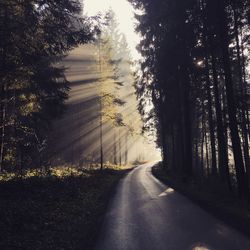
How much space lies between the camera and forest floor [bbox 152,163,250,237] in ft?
39.1

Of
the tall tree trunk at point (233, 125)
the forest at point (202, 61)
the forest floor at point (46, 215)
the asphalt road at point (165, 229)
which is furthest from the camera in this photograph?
the forest at point (202, 61)

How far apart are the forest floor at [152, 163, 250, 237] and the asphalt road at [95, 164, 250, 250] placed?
1.26 feet

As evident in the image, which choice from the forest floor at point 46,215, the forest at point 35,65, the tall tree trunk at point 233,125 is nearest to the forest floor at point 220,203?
the tall tree trunk at point 233,125

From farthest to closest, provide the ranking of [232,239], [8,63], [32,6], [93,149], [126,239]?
1. [93,149]
2. [8,63]
3. [32,6]
4. [126,239]
5. [232,239]

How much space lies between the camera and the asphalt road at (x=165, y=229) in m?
9.67

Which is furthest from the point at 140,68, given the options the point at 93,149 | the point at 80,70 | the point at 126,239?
the point at 93,149

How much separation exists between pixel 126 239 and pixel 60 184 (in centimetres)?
869

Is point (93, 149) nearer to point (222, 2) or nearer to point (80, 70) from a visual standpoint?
point (80, 70)

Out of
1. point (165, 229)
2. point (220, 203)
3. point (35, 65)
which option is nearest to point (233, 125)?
point (220, 203)

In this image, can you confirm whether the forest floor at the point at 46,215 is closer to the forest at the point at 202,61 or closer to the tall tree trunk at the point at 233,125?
the tall tree trunk at the point at 233,125

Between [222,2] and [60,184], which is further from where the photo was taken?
[60,184]

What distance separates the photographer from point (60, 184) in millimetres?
18641

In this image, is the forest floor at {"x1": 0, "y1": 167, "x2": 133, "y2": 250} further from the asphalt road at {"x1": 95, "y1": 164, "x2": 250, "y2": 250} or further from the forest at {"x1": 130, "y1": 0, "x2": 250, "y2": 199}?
the forest at {"x1": 130, "y1": 0, "x2": 250, "y2": 199}

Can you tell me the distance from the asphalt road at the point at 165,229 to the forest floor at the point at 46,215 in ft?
2.03
